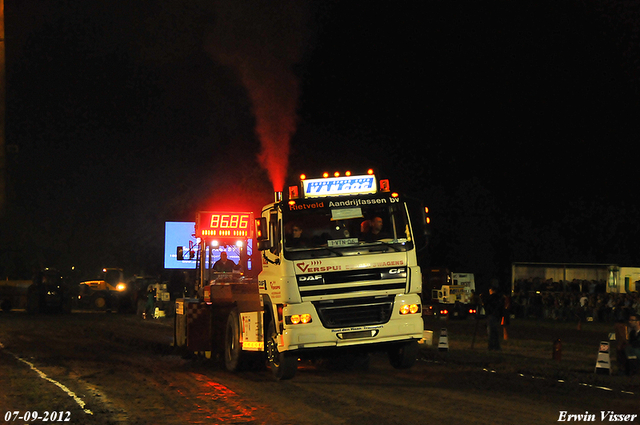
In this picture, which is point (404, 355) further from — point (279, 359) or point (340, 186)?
point (340, 186)

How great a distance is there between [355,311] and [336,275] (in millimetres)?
643

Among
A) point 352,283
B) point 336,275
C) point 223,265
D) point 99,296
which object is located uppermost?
point 223,265

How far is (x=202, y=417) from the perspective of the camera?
9.46 meters

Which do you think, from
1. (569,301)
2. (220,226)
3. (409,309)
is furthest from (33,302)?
(409,309)

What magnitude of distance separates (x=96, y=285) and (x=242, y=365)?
35995 millimetres

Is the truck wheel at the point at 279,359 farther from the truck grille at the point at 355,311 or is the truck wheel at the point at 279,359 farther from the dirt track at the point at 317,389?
the truck grille at the point at 355,311

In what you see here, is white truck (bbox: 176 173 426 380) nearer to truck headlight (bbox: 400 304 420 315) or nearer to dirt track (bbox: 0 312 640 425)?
truck headlight (bbox: 400 304 420 315)

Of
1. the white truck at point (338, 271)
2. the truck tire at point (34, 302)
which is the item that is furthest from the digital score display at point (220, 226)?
the truck tire at point (34, 302)

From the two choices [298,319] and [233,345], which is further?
[233,345]

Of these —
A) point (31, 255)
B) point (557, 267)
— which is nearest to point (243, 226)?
point (557, 267)

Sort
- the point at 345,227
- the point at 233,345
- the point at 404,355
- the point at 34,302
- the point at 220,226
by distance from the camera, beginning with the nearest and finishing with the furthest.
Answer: the point at 345,227
the point at 404,355
the point at 233,345
the point at 220,226
the point at 34,302

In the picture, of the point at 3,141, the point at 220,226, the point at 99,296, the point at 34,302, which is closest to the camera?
the point at 3,141

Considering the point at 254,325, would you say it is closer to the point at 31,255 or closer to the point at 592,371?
the point at 592,371

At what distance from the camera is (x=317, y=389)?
1173 cm
